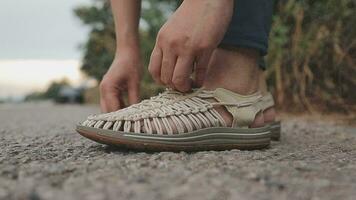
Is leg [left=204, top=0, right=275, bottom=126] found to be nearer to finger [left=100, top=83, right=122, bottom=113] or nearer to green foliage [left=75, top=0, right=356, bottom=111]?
finger [left=100, top=83, right=122, bottom=113]

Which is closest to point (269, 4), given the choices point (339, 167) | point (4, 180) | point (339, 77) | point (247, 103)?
point (247, 103)

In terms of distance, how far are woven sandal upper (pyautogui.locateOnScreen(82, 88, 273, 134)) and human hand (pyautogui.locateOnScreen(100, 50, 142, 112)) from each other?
0.82 feet

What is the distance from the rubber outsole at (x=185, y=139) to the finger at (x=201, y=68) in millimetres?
131

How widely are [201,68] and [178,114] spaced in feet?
0.41

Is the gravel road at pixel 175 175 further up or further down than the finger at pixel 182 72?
further down

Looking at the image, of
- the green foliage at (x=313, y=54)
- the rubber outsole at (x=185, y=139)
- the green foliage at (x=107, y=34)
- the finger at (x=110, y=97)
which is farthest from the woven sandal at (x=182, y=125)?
the green foliage at (x=107, y=34)

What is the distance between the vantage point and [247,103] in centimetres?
132

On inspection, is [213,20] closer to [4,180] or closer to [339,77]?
[4,180]

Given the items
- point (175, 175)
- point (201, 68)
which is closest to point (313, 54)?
point (201, 68)

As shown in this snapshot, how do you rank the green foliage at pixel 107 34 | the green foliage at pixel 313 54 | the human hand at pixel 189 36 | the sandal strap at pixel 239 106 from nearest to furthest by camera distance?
the human hand at pixel 189 36
the sandal strap at pixel 239 106
the green foliage at pixel 313 54
the green foliage at pixel 107 34

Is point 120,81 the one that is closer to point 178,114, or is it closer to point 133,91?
point 133,91

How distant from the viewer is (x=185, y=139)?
3.88 ft

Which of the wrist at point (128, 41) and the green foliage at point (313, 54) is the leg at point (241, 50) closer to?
the wrist at point (128, 41)

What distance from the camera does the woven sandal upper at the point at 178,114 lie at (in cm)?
118
